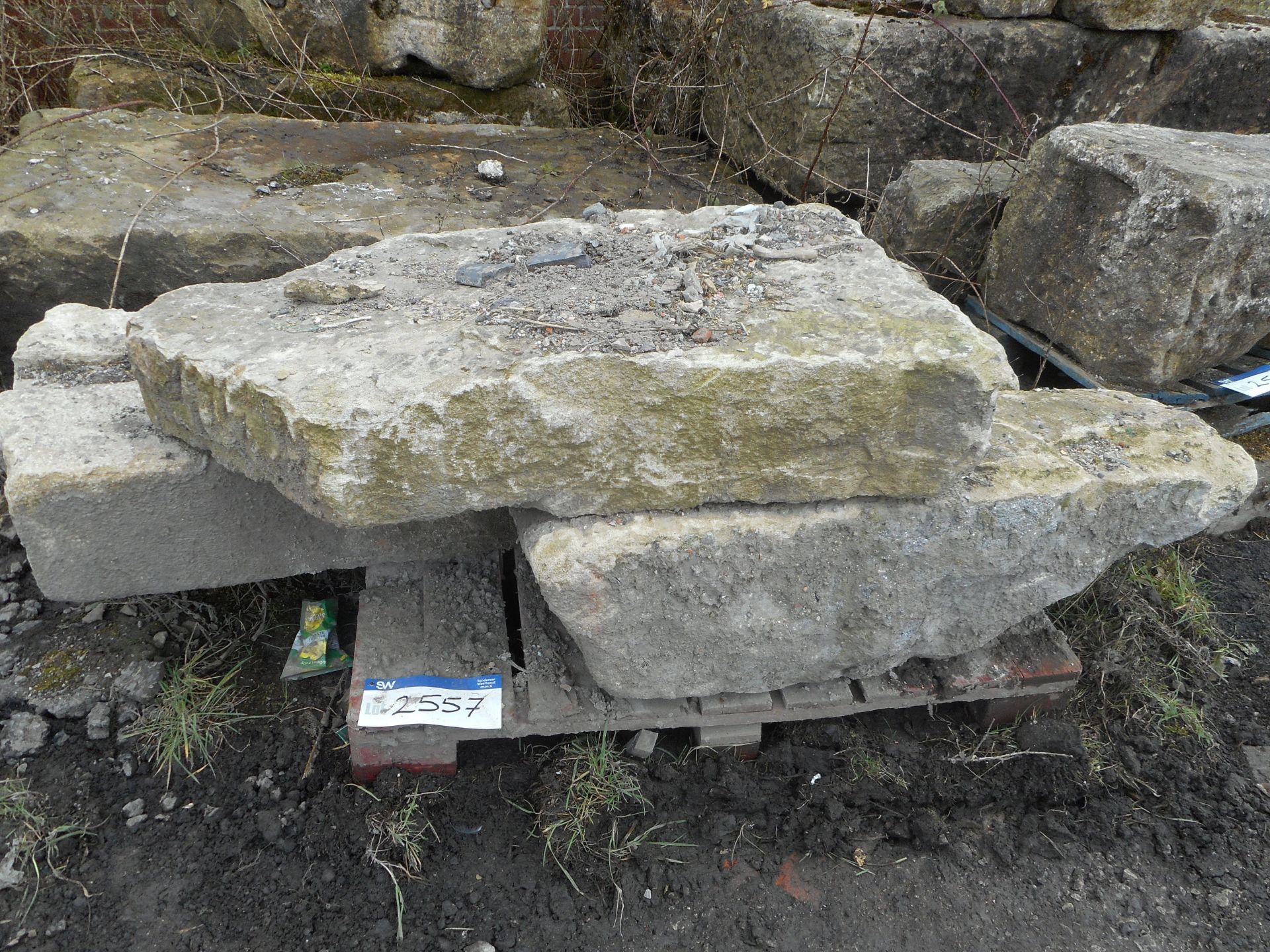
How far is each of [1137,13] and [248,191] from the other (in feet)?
10.3

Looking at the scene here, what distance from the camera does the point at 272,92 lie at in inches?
144

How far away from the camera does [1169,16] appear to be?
3.18 meters

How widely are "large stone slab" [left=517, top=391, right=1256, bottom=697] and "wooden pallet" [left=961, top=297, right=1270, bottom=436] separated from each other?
60 cm

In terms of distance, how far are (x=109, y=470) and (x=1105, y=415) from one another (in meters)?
2.07

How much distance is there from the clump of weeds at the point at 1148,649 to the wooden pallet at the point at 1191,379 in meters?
0.45

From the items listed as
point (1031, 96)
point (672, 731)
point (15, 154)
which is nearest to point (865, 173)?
point (1031, 96)

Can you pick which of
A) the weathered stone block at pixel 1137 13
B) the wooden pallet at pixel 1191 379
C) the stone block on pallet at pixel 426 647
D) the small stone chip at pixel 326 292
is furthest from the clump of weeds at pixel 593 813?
the weathered stone block at pixel 1137 13

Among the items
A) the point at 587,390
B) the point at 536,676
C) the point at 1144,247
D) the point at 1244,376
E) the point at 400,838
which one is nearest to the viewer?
the point at 587,390

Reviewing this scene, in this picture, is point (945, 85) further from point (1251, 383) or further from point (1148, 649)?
point (1148, 649)

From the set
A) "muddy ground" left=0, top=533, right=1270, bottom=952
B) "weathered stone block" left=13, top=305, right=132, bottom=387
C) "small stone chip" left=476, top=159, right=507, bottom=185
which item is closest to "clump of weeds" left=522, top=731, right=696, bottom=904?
"muddy ground" left=0, top=533, right=1270, bottom=952

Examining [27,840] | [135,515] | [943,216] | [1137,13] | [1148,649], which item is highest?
[1137,13]

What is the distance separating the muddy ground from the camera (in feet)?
5.68

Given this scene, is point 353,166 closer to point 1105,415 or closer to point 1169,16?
point 1105,415

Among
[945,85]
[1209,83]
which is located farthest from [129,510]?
[1209,83]
